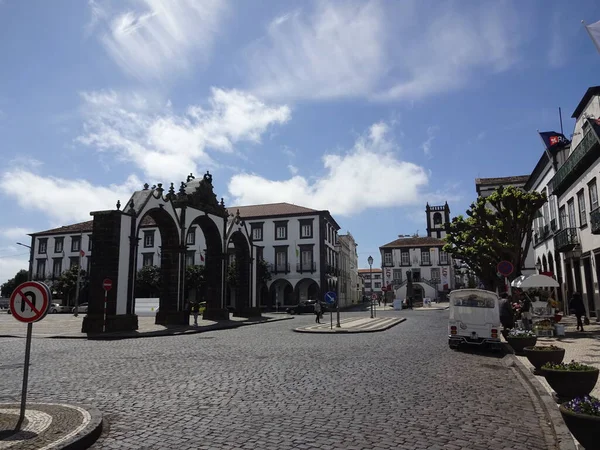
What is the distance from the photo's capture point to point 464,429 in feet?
19.0

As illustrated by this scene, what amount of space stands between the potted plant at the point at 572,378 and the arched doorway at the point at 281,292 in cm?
5030

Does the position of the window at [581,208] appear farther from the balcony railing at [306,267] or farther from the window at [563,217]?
the balcony railing at [306,267]

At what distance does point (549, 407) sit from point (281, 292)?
5128 centimetres

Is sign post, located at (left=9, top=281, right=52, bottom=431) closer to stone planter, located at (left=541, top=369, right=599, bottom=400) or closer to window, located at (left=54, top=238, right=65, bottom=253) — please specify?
stone planter, located at (left=541, top=369, right=599, bottom=400)

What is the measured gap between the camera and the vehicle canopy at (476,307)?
14.1 meters

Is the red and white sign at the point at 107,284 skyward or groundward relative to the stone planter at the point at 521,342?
skyward

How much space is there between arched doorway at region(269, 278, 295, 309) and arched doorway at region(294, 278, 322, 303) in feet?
3.09

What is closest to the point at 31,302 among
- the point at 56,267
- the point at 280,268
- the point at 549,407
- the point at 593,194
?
the point at 549,407

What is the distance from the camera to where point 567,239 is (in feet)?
85.8

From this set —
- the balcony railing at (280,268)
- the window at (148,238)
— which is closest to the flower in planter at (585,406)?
the balcony railing at (280,268)

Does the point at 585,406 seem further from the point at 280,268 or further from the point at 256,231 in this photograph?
the point at 256,231

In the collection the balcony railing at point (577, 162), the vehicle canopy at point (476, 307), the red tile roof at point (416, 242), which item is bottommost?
the vehicle canopy at point (476, 307)

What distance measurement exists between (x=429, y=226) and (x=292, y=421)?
300ft

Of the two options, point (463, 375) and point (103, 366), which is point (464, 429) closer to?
point (463, 375)
